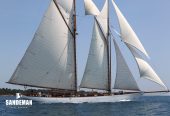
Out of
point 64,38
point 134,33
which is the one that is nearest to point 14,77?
point 64,38

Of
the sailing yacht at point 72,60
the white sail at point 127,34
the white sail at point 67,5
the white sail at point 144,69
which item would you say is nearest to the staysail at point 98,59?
the sailing yacht at point 72,60

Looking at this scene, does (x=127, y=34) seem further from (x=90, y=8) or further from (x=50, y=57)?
(x=50, y=57)

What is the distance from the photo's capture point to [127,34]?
53250 millimetres

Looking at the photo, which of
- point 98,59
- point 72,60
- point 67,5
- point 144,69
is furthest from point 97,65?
point 67,5

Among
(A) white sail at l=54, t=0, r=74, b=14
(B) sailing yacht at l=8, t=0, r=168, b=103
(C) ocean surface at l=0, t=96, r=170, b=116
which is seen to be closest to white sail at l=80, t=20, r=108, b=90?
(B) sailing yacht at l=8, t=0, r=168, b=103

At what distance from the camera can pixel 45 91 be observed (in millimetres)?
55562

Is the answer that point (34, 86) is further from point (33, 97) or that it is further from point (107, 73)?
point (107, 73)

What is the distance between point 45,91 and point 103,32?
37.5 ft

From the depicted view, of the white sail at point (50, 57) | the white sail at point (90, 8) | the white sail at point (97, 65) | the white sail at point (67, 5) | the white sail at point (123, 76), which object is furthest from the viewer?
the white sail at point (67, 5)

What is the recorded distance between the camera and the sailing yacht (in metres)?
52.4

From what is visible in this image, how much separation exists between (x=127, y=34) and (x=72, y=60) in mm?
8576

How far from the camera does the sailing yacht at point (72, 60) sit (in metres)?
52.4

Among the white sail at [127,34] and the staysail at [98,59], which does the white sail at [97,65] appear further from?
the white sail at [127,34]

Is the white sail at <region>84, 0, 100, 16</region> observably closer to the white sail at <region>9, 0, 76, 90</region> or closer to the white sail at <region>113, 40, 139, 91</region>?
the white sail at <region>9, 0, 76, 90</region>
